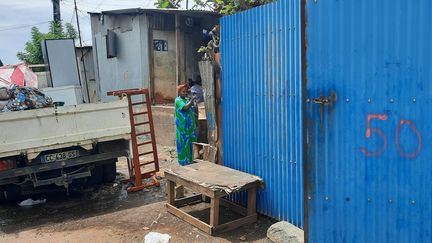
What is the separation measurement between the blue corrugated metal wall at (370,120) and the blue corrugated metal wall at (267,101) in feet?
4.89

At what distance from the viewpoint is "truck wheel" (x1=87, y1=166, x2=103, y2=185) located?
23.1 ft

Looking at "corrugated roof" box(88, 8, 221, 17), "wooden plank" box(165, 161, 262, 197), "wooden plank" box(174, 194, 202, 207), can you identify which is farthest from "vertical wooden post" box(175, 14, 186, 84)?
"wooden plank" box(165, 161, 262, 197)

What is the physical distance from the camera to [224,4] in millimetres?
10312

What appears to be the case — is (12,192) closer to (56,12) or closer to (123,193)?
(123,193)

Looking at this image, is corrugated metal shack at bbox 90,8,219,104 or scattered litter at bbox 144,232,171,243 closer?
scattered litter at bbox 144,232,171,243

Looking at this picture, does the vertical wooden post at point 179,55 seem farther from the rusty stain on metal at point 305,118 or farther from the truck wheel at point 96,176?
the rusty stain on metal at point 305,118

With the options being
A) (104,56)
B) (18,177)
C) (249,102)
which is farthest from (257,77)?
(104,56)

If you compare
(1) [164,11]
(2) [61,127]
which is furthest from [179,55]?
(2) [61,127]

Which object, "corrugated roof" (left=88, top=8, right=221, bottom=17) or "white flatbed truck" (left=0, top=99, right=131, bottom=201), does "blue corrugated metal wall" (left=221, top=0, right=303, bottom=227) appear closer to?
"white flatbed truck" (left=0, top=99, right=131, bottom=201)

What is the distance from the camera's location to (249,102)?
500 centimetres

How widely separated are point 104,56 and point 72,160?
9398 millimetres

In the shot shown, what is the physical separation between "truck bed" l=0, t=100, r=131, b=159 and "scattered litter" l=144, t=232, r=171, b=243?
2.06 m

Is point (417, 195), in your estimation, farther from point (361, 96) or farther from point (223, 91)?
point (223, 91)

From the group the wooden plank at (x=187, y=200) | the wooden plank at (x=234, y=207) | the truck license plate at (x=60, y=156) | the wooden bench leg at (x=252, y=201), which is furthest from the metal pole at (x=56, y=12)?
the wooden bench leg at (x=252, y=201)
